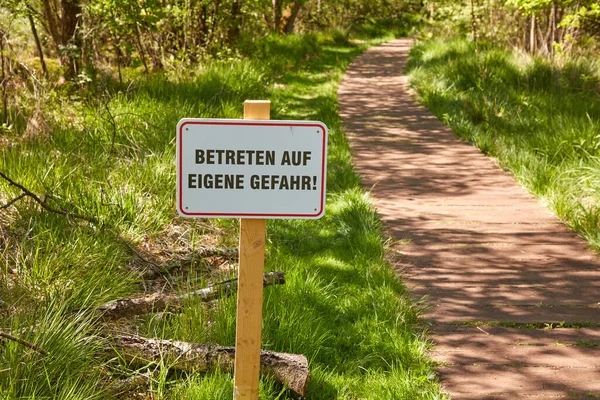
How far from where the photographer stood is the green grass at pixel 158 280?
135 inches

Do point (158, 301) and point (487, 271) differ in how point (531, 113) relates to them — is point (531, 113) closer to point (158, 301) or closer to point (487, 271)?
point (487, 271)

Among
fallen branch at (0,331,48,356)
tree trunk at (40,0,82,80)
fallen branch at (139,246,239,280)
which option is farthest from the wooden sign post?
tree trunk at (40,0,82,80)

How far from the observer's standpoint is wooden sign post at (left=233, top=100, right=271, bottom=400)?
114 inches

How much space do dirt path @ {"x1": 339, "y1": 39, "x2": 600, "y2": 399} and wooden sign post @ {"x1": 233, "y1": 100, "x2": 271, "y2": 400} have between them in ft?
4.48

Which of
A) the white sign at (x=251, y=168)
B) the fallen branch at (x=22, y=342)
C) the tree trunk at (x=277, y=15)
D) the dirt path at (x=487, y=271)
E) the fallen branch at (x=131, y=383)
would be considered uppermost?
the white sign at (x=251, y=168)

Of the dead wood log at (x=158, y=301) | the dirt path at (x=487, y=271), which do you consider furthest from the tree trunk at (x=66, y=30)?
the dead wood log at (x=158, y=301)

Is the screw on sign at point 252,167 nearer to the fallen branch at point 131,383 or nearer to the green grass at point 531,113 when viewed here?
the fallen branch at point 131,383

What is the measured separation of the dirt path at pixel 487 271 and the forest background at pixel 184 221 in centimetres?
23

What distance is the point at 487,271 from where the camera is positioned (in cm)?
559

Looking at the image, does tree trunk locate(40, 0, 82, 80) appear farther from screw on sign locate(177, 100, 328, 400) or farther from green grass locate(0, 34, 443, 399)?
screw on sign locate(177, 100, 328, 400)

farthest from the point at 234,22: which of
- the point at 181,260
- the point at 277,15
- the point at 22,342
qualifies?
the point at 22,342

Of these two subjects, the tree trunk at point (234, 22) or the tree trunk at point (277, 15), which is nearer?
the tree trunk at point (234, 22)

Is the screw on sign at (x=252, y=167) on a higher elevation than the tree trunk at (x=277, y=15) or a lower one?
higher

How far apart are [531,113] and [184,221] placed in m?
6.12
